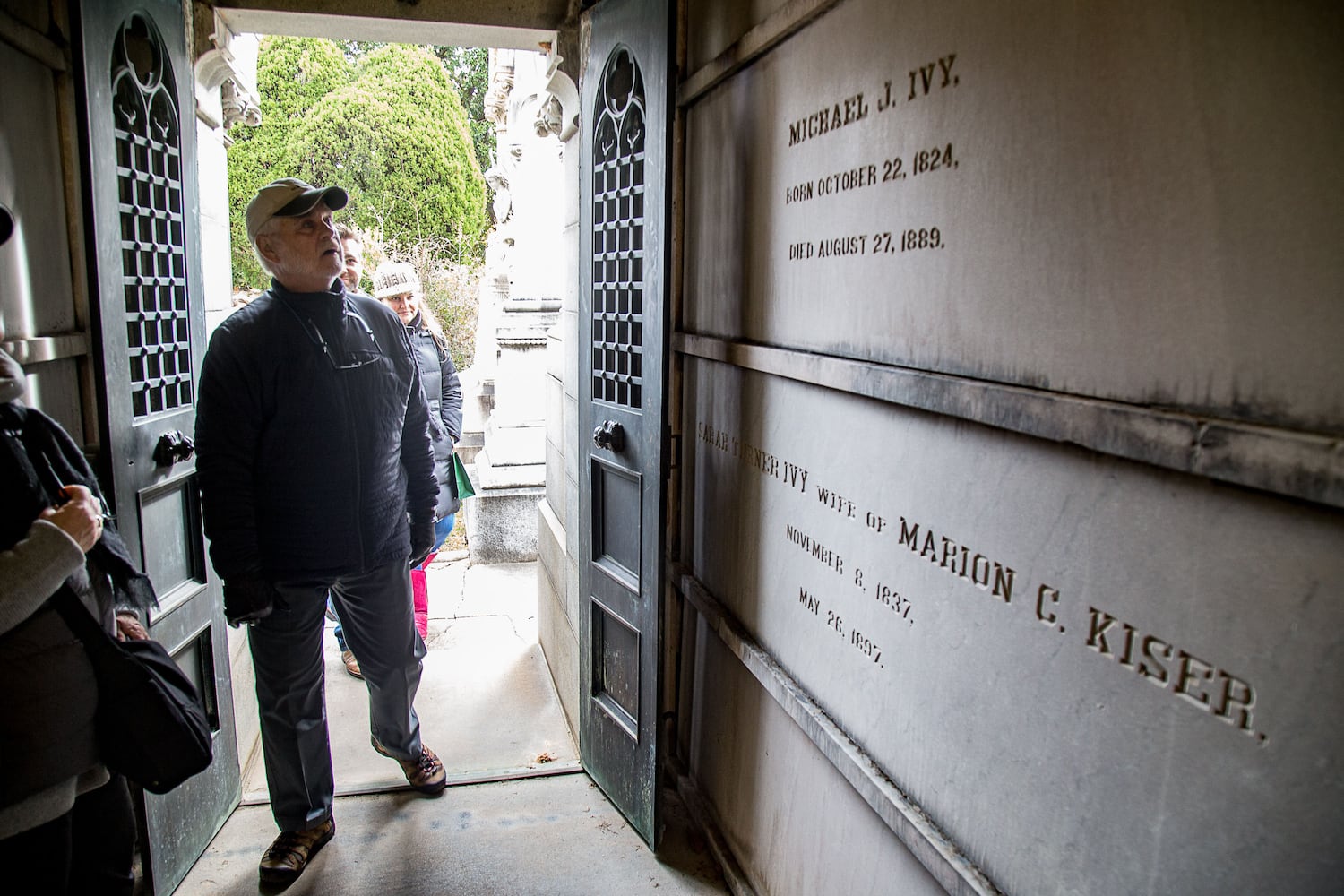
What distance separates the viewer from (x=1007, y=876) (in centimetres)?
154

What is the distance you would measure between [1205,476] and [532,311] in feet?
19.9

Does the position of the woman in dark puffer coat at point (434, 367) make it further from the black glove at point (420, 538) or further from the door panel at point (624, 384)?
the door panel at point (624, 384)

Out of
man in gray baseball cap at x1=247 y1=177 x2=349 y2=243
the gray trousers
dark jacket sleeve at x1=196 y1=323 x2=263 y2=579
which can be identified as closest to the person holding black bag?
dark jacket sleeve at x1=196 y1=323 x2=263 y2=579

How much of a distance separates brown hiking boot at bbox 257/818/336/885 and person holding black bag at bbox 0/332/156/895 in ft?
3.19

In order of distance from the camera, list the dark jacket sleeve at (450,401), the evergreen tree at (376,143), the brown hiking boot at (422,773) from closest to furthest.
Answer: the brown hiking boot at (422,773)
the dark jacket sleeve at (450,401)
the evergreen tree at (376,143)

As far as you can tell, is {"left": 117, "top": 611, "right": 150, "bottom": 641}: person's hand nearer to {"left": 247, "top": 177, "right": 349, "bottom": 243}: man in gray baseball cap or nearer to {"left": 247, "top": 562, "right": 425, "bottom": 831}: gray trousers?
{"left": 247, "top": 562, "right": 425, "bottom": 831}: gray trousers

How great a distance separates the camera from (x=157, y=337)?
9.76ft

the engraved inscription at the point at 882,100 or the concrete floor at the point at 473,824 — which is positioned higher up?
the engraved inscription at the point at 882,100

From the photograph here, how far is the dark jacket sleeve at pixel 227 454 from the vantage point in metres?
2.68

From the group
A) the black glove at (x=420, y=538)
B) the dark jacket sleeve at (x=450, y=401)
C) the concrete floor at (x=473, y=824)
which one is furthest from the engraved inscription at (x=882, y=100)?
the dark jacket sleeve at (x=450, y=401)

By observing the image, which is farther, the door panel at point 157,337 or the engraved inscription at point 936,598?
the door panel at point 157,337

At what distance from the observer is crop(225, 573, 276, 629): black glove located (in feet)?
8.88

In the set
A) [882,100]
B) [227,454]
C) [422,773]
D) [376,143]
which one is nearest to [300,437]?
[227,454]

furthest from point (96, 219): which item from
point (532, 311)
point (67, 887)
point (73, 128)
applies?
point (532, 311)
